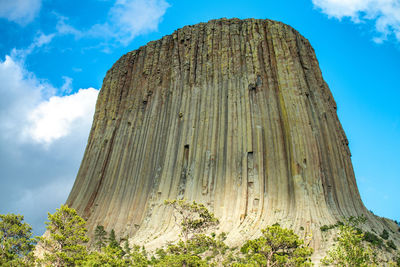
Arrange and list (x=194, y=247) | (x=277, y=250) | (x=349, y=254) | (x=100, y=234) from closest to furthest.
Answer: (x=349, y=254) → (x=277, y=250) → (x=194, y=247) → (x=100, y=234)

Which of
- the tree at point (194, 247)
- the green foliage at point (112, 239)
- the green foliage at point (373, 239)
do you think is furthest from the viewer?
the green foliage at point (112, 239)

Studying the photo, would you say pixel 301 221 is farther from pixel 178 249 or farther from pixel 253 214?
pixel 178 249

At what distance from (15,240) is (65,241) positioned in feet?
7.64

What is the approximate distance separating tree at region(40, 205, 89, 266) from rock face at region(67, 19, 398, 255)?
6.13 metres

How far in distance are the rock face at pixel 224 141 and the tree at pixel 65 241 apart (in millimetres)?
6130

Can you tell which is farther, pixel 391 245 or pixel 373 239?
pixel 391 245

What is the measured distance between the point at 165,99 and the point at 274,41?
1031 cm

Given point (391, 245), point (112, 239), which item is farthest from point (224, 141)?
point (391, 245)

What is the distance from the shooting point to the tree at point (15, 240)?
62.6 feet

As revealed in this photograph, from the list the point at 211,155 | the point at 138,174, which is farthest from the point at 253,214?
the point at 138,174

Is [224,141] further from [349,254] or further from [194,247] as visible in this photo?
[349,254]

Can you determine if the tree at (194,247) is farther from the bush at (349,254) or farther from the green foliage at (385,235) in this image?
the green foliage at (385,235)

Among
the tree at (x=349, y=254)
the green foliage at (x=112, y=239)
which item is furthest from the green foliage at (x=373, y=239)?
the green foliage at (x=112, y=239)

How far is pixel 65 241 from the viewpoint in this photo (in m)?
20.1
